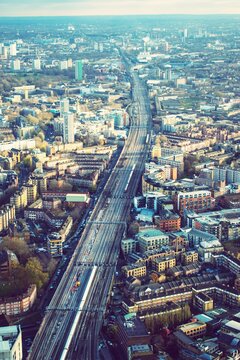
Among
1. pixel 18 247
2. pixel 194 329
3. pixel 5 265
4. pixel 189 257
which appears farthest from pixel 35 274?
pixel 194 329

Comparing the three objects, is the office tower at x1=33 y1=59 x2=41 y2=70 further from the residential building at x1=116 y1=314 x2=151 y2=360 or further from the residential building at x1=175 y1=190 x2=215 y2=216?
the residential building at x1=116 y1=314 x2=151 y2=360

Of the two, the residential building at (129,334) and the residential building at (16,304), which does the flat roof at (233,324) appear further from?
the residential building at (16,304)

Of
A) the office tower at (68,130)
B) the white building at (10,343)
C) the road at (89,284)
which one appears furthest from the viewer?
the office tower at (68,130)

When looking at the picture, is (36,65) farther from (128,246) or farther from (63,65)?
(128,246)

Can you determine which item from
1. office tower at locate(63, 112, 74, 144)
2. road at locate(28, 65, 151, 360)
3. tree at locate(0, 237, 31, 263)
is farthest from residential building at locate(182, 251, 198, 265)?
office tower at locate(63, 112, 74, 144)

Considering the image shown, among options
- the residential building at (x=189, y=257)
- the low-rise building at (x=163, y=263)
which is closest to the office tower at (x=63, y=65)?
the residential building at (x=189, y=257)

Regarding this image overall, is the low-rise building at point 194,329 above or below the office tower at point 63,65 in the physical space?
above
